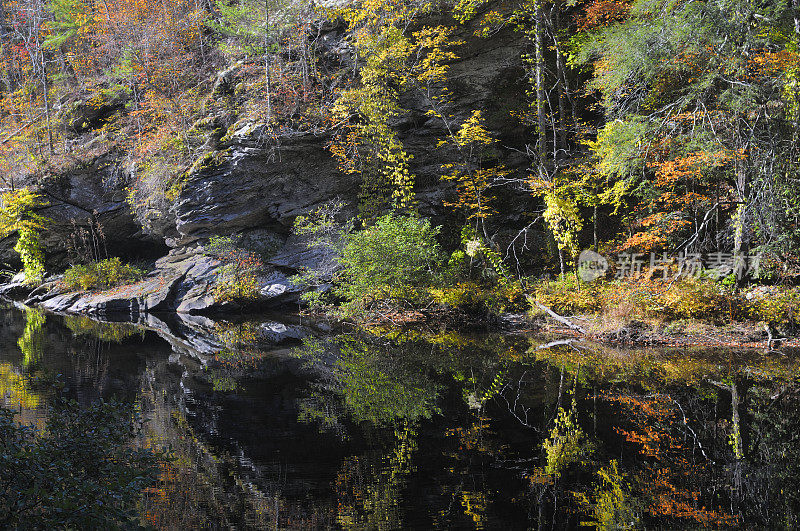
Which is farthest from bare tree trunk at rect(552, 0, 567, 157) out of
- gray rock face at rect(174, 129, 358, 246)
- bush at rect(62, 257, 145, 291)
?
bush at rect(62, 257, 145, 291)

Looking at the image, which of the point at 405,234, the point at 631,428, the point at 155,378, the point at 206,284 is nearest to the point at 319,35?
the point at 405,234

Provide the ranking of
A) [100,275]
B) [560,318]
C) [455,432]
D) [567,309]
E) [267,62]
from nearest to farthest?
[455,432], [560,318], [567,309], [267,62], [100,275]

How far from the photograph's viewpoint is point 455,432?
555cm

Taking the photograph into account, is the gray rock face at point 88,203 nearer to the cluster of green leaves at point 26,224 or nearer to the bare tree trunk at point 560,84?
the cluster of green leaves at point 26,224

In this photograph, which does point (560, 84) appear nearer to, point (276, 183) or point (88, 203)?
point (276, 183)

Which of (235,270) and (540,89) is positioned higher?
(540,89)

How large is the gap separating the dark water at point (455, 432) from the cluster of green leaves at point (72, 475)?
2.97 feet

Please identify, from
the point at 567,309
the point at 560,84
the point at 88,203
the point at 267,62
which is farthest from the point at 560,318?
the point at 88,203

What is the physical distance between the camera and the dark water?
393 centimetres

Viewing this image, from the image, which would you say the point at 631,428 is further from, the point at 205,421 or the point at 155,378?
the point at 155,378

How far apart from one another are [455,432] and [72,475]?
12.3 ft

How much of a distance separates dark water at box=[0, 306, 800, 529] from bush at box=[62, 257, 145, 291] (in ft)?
28.3

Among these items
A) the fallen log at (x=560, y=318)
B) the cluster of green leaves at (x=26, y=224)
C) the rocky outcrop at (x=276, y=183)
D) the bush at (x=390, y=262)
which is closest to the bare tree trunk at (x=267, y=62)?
the rocky outcrop at (x=276, y=183)

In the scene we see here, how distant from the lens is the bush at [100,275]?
1786cm
